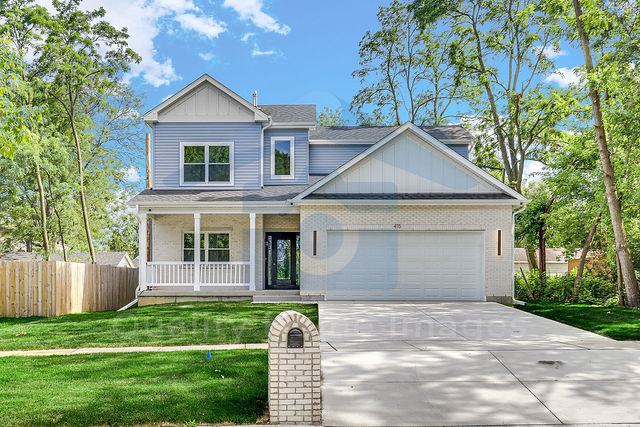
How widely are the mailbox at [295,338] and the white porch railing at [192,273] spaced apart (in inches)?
438

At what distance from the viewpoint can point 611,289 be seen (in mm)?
18547

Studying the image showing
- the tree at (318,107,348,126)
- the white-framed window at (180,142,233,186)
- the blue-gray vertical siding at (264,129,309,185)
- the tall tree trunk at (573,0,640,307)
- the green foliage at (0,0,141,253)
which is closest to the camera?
the tall tree trunk at (573,0,640,307)

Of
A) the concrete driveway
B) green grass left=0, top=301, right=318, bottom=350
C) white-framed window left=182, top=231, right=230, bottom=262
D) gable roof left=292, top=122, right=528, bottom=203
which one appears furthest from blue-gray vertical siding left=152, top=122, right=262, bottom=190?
the concrete driveway

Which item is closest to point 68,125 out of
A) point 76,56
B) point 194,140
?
point 76,56

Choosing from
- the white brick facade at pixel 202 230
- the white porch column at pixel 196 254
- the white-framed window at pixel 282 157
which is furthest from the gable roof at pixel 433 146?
the white porch column at pixel 196 254

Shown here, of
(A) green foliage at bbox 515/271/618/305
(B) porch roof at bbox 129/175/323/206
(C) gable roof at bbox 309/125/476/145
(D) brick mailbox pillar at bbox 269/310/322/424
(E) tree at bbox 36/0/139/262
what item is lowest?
(A) green foliage at bbox 515/271/618/305

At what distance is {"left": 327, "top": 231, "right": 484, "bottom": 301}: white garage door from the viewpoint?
14.3m

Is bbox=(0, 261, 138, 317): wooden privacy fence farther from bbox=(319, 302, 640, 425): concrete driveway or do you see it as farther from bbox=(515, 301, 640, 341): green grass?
bbox=(515, 301, 640, 341): green grass

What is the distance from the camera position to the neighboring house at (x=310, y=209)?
14344 mm

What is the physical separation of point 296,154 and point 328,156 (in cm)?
138

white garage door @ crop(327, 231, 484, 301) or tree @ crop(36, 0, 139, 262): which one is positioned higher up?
tree @ crop(36, 0, 139, 262)

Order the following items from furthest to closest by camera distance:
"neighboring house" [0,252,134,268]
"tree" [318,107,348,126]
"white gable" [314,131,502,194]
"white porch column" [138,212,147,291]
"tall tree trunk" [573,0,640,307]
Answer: "tree" [318,107,348,126]
"neighboring house" [0,252,134,268]
"white porch column" [138,212,147,291]
"white gable" [314,131,502,194]
"tall tree trunk" [573,0,640,307]

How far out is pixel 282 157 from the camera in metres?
17.8

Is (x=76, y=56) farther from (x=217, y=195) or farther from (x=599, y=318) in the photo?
(x=599, y=318)
